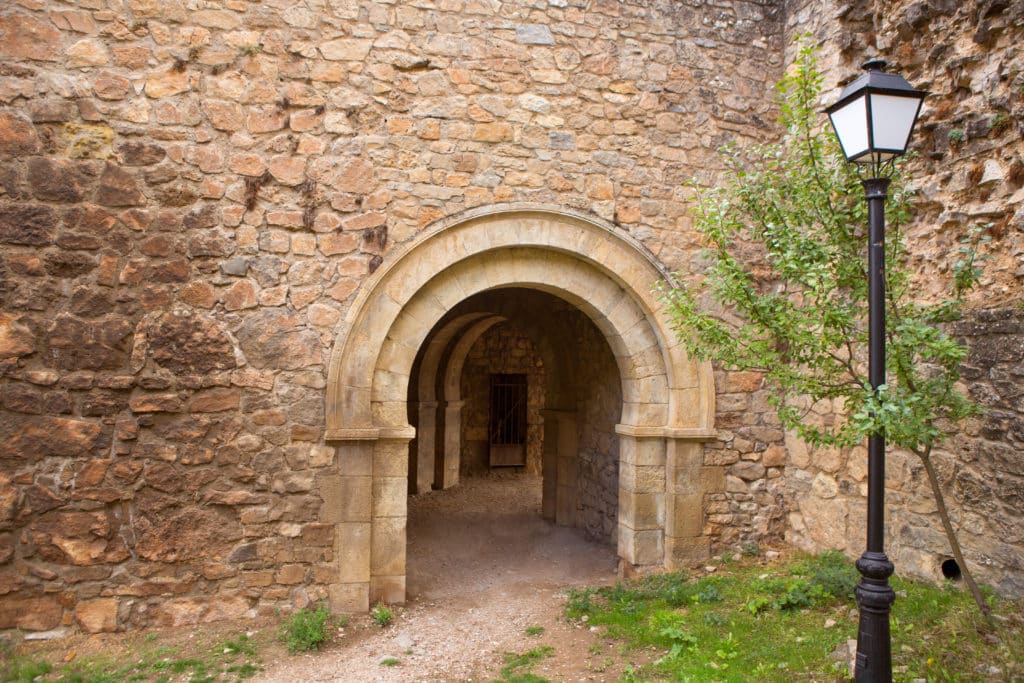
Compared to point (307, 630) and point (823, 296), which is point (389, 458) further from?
point (823, 296)

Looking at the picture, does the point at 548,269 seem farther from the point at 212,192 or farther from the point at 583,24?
the point at 212,192

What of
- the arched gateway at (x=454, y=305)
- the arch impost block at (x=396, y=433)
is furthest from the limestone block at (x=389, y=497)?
the arch impost block at (x=396, y=433)

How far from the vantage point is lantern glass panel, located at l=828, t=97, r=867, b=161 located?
3.01 metres

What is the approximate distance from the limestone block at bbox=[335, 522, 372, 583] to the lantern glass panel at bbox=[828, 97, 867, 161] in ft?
12.4

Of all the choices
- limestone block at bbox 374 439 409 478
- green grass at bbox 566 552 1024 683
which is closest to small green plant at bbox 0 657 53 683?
limestone block at bbox 374 439 409 478

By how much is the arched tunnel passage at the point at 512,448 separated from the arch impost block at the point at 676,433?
1202 millimetres

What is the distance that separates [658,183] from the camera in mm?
5574

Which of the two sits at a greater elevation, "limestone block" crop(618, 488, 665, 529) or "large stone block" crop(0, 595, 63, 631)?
"limestone block" crop(618, 488, 665, 529)

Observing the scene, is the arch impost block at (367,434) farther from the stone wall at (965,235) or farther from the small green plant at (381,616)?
the stone wall at (965,235)

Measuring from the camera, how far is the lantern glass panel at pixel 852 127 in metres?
3.01

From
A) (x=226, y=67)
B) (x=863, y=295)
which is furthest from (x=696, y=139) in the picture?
(x=226, y=67)

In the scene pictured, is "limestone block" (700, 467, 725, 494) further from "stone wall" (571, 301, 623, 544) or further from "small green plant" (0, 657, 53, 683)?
"small green plant" (0, 657, 53, 683)

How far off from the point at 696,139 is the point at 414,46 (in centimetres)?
240

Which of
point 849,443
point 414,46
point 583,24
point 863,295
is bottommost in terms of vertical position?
point 849,443
